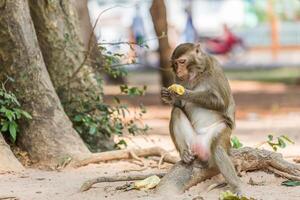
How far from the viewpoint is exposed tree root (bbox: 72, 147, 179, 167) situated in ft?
28.6

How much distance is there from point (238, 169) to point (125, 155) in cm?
162

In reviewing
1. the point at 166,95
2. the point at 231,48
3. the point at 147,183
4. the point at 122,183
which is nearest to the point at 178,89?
the point at 166,95

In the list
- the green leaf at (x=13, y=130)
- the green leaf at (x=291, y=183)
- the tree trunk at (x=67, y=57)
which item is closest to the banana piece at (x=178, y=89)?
→ the green leaf at (x=291, y=183)

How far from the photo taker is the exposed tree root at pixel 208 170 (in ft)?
23.5

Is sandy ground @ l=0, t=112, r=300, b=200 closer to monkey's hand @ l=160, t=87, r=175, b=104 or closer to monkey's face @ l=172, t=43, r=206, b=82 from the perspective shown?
monkey's hand @ l=160, t=87, r=175, b=104

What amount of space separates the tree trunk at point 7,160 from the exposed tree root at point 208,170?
1315 mm

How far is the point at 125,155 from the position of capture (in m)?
8.97

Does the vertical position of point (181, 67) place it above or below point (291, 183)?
above

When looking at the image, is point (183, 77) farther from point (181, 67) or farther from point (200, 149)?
point (200, 149)

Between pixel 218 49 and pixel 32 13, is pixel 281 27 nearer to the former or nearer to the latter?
pixel 218 49

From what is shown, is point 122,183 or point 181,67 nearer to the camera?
point 181,67

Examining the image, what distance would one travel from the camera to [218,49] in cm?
3244

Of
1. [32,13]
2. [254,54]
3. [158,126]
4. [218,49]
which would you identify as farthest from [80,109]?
[254,54]

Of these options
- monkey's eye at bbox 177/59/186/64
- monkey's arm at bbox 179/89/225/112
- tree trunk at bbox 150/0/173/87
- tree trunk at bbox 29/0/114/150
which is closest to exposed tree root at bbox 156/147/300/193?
monkey's arm at bbox 179/89/225/112
